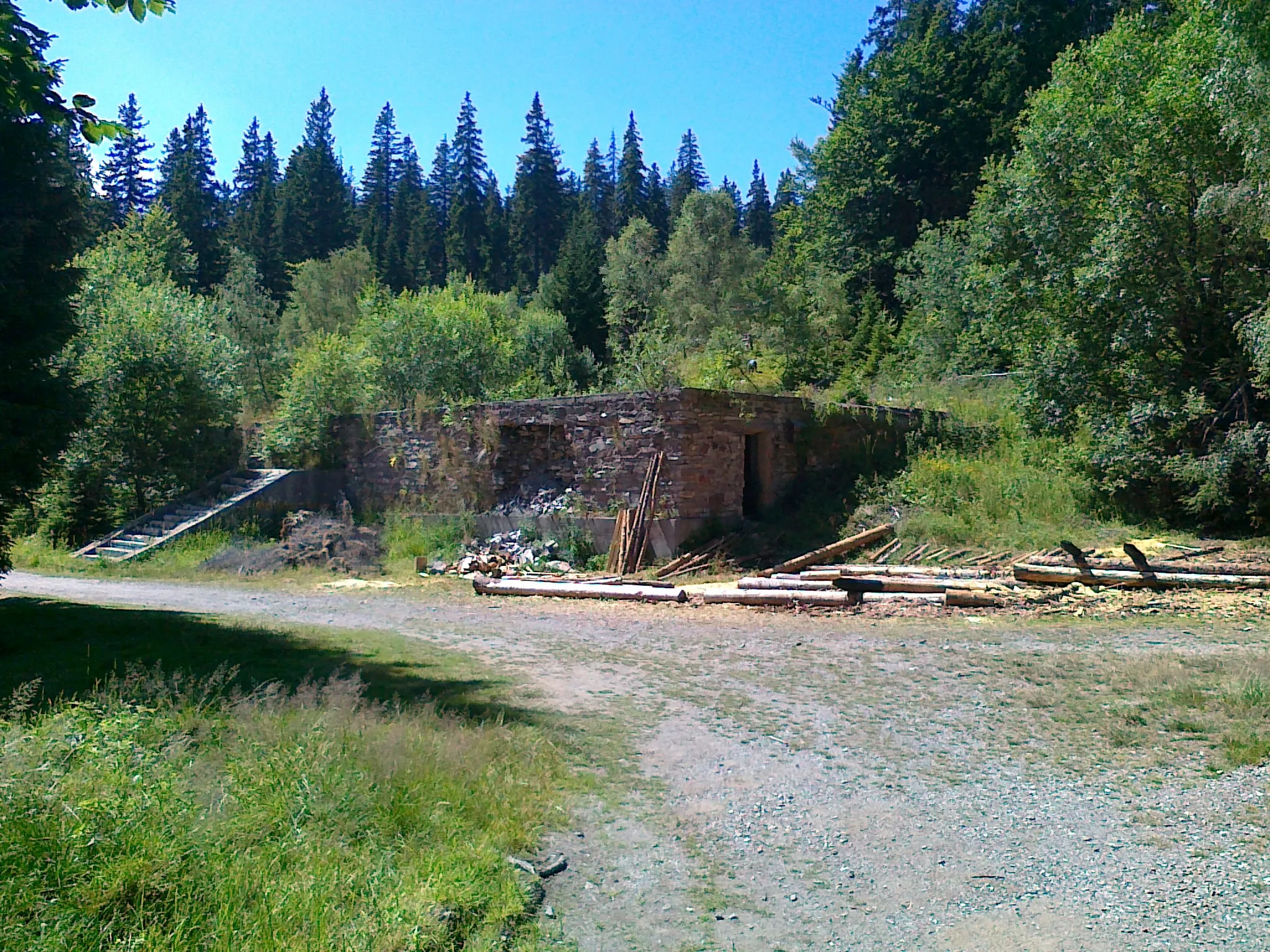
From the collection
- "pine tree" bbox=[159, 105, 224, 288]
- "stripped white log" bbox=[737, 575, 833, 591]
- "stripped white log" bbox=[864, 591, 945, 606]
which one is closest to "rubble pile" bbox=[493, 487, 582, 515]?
"stripped white log" bbox=[737, 575, 833, 591]

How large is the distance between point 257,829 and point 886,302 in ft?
114

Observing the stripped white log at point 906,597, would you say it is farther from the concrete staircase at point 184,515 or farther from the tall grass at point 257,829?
the concrete staircase at point 184,515

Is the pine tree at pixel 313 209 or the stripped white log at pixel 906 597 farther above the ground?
the pine tree at pixel 313 209

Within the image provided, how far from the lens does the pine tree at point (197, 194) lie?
4656 centimetres

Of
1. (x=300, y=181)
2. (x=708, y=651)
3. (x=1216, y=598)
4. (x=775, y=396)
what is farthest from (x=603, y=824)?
(x=300, y=181)

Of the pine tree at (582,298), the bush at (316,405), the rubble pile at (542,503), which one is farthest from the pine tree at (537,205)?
the rubble pile at (542,503)

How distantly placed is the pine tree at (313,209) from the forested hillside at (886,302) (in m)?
5.68

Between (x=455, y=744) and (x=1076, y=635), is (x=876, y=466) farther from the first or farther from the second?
(x=455, y=744)

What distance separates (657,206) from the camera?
195ft

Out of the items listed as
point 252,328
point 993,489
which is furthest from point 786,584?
point 252,328

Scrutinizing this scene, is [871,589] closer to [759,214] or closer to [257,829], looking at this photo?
[257,829]

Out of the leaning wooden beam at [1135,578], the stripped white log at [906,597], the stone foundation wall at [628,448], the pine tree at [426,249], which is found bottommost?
the stripped white log at [906,597]

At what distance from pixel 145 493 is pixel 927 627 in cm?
1751

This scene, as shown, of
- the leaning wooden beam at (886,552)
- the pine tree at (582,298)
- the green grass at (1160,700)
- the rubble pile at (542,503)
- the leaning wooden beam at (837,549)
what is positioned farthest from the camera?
the pine tree at (582,298)
